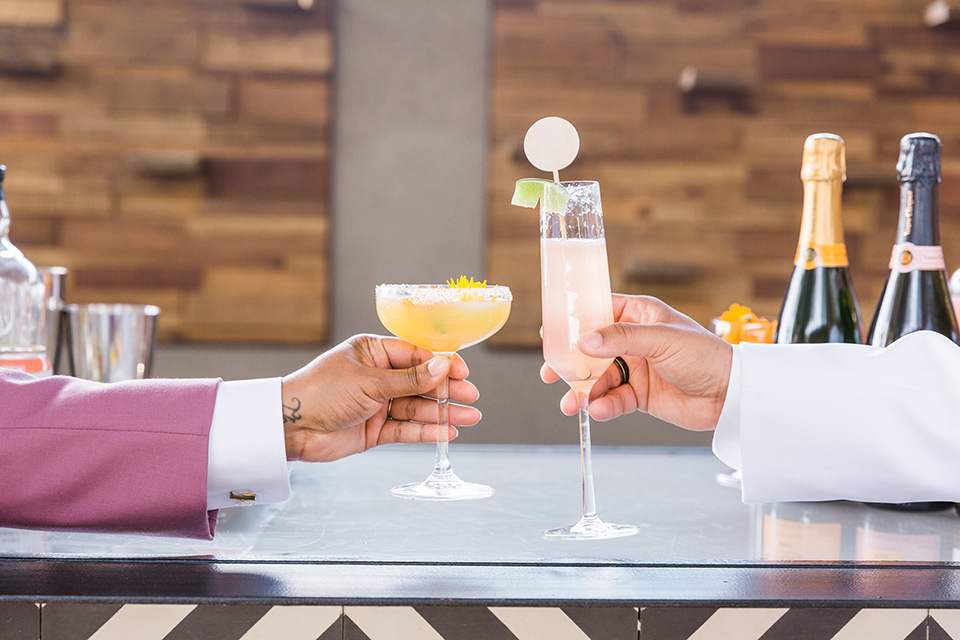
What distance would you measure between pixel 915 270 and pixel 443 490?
70 cm

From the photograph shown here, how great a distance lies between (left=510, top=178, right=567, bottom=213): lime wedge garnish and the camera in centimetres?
93

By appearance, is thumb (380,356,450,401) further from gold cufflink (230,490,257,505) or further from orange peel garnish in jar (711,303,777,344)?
orange peel garnish in jar (711,303,777,344)

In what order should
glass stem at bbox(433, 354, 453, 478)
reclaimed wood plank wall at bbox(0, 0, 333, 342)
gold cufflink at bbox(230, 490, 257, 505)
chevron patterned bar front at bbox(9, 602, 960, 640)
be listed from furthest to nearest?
reclaimed wood plank wall at bbox(0, 0, 333, 342), glass stem at bbox(433, 354, 453, 478), gold cufflink at bbox(230, 490, 257, 505), chevron patterned bar front at bbox(9, 602, 960, 640)

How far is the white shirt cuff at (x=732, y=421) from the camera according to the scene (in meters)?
0.96

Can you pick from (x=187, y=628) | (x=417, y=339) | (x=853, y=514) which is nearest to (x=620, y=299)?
(x=417, y=339)

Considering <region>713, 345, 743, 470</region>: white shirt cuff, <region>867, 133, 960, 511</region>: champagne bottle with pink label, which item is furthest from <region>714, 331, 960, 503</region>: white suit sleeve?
<region>867, 133, 960, 511</region>: champagne bottle with pink label

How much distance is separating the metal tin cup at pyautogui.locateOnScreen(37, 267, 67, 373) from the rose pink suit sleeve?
0.43m

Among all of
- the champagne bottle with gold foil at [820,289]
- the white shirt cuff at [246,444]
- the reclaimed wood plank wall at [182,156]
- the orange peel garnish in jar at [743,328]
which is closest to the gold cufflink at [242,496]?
the white shirt cuff at [246,444]

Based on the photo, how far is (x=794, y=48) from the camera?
115 inches

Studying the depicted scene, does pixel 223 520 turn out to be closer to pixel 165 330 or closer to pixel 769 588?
pixel 769 588

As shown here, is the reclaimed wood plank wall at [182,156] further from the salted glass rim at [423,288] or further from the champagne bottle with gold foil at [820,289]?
the champagne bottle with gold foil at [820,289]

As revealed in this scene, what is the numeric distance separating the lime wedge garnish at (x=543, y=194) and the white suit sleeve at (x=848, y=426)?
0.27 m

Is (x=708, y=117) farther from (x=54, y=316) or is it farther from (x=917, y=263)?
(x=54, y=316)

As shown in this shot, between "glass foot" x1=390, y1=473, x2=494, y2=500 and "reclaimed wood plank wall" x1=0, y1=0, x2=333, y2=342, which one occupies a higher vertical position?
"reclaimed wood plank wall" x1=0, y1=0, x2=333, y2=342
